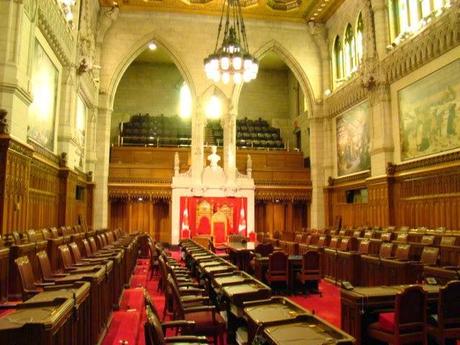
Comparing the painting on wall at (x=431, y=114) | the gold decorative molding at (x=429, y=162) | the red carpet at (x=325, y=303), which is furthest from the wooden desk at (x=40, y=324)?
the painting on wall at (x=431, y=114)

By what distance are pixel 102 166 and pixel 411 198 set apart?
12.9m

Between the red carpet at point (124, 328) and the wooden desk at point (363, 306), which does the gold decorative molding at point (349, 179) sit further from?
the red carpet at point (124, 328)

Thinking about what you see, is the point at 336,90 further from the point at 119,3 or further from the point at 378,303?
the point at 378,303

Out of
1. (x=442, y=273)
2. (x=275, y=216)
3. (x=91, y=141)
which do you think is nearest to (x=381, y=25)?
(x=275, y=216)

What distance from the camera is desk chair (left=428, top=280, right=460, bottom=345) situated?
4.00 metres

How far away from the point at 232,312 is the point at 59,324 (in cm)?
207

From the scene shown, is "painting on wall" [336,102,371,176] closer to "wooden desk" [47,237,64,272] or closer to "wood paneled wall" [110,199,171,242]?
"wood paneled wall" [110,199,171,242]

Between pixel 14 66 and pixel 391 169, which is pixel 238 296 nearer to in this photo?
pixel 14 66

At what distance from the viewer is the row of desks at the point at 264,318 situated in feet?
8.83

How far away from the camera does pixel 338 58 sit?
758 inches

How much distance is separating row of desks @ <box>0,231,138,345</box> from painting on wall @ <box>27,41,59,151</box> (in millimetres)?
6825

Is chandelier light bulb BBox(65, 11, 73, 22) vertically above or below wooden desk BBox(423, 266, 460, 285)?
above

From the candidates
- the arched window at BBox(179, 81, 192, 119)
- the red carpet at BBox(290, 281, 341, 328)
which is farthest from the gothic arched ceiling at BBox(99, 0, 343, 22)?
the red carpet at BBox(290, 281, 341, 328)

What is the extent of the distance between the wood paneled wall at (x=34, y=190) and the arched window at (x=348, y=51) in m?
12.5
